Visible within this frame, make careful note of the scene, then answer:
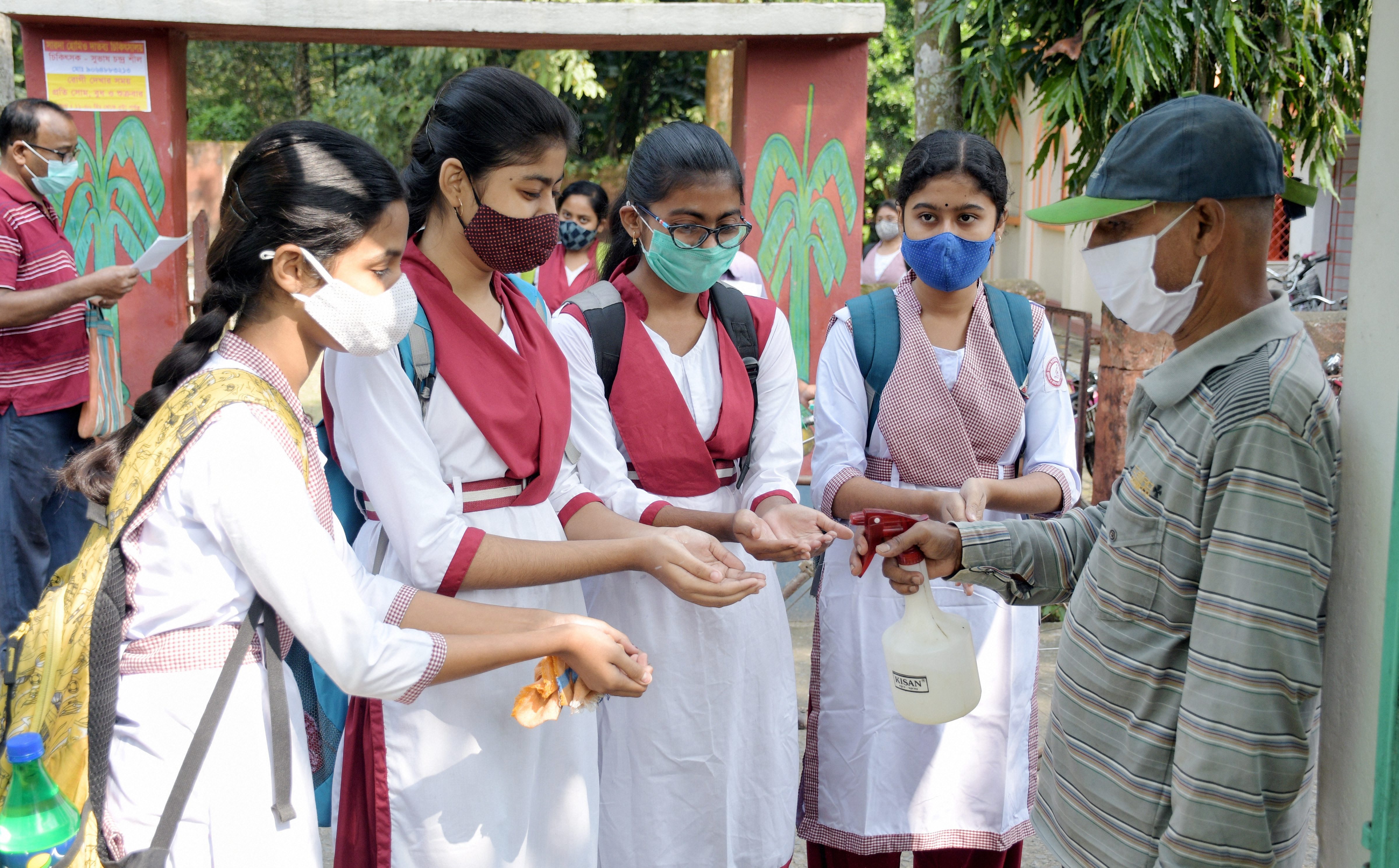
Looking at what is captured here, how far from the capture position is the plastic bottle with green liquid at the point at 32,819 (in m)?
1.48

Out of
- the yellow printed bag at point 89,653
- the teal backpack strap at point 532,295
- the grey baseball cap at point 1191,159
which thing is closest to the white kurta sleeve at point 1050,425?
the grey baseball cap at point 1191,159

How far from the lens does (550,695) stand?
6.47 feet

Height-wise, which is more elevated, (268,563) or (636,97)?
Result: (636,97)

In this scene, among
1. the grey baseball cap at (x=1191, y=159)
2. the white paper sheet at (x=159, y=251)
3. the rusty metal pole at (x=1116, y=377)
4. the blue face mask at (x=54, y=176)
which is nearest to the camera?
the grey baseball cap at (x=1191, y=159)

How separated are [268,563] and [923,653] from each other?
1342 millimetres

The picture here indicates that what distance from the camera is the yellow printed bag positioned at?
1.55 m

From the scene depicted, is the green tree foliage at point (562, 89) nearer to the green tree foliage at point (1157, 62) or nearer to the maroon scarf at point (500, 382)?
the green tree foliage at point (1157, 62)

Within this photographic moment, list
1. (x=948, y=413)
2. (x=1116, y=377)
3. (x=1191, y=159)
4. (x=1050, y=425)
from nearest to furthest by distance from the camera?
1. (x=1191, y=159)
2. (x=948, y=413)
3. (x=1050, y=425)
4. (x=1116, y=377)

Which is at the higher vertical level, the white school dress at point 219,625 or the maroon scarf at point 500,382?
the maroon scarf at point 500,382

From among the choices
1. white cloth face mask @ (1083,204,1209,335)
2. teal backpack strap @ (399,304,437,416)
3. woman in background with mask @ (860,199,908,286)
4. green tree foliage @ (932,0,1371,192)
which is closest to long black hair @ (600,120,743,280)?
teal backpack strap @ (399,304,437,416)

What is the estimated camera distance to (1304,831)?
5.64 ft

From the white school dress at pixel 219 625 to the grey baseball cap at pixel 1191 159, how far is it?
1327mm

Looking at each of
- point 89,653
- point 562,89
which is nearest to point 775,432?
point 89,653

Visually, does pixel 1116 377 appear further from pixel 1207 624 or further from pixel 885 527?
pixel 1207 624
